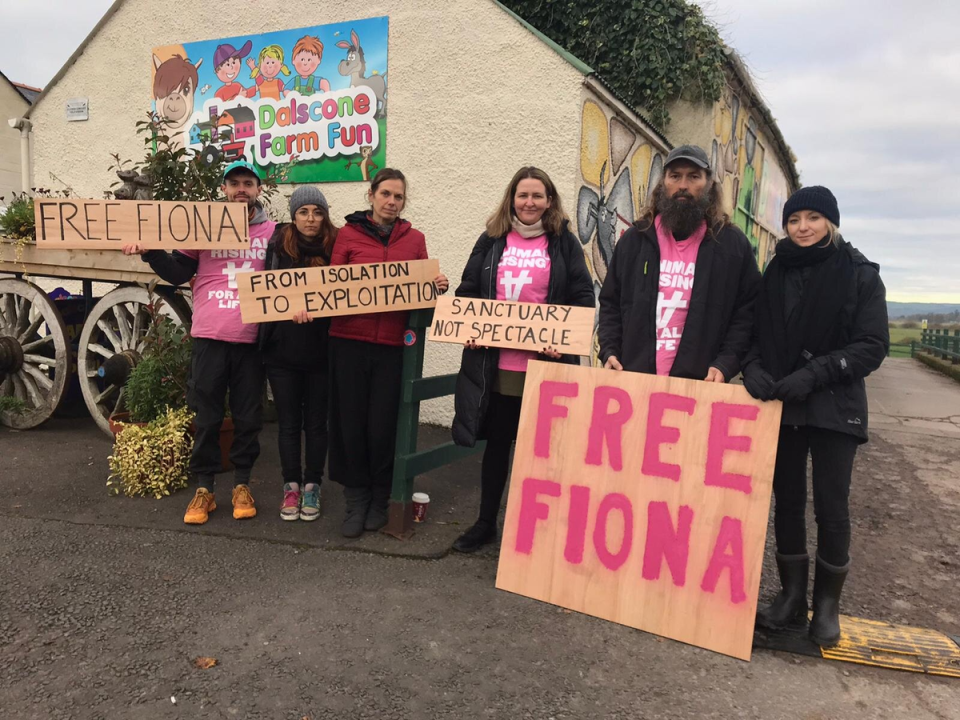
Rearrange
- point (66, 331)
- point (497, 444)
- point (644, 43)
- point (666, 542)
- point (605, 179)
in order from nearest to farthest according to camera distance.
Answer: point (666, 542) < point (497, 444) < point (66, 331) < point (605, 179) < point (644, 43)

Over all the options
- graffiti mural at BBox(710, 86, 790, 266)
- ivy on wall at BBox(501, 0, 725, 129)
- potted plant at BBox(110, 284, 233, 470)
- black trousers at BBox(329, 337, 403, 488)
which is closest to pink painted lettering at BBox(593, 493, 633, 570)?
black trousers at BBox(329, 337, 403, 488)

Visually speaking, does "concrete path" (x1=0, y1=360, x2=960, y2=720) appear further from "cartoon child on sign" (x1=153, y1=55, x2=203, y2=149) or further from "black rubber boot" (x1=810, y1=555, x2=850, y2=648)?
"cartoon child on sign" (x1=153, y1=55, x2=203, y2=149)

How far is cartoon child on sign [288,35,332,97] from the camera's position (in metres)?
6.32

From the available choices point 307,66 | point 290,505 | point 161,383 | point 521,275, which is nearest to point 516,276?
point 521,275

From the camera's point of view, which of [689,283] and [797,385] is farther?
[689,283]

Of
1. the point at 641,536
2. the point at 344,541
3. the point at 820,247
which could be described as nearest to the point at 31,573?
the point at 344,541

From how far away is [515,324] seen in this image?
3129mm

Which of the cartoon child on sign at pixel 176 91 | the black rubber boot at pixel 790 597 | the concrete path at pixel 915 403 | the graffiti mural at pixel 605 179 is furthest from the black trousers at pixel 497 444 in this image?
the concrete path at pixel 915 403

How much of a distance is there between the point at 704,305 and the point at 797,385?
19.0 inches

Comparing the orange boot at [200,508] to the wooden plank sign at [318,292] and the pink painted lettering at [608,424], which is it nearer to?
the wooden plank sign at [318,292]

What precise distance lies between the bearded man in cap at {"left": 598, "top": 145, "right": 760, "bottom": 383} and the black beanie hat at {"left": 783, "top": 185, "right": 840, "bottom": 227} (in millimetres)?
260

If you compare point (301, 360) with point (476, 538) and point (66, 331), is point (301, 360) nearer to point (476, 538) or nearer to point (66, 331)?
point (476, 538)

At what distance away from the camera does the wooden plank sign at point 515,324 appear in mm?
3047

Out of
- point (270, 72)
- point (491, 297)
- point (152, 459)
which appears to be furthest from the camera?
point (270, 72)
